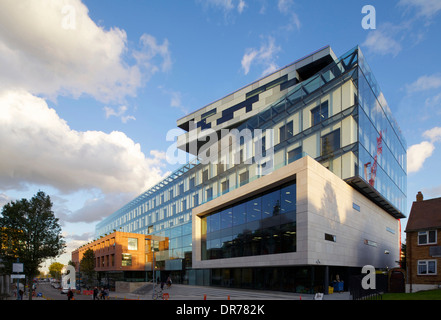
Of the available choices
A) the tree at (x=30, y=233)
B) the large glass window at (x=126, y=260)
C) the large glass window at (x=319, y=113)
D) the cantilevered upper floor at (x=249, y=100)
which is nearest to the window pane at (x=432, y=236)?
the large glass window at (x=319, y=113)

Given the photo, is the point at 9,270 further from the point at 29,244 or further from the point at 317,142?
the point at 317,142

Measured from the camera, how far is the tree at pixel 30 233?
3556 centimetres

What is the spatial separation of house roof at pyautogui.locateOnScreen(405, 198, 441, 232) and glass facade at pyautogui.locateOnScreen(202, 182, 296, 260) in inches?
466

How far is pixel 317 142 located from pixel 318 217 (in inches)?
349

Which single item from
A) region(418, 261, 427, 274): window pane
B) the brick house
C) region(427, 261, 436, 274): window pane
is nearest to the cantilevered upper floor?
the brick house

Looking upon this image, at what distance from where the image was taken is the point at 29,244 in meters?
36.4

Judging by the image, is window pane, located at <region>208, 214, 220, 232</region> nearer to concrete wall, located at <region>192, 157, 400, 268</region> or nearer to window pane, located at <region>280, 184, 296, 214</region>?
concrete wall, located at <region>192, 157, 400, 268</region>

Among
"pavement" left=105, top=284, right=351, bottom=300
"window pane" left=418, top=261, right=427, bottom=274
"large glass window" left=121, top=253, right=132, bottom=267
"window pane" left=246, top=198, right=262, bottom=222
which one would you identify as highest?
"window pane" left=246, top=198, right=262, bottom=222

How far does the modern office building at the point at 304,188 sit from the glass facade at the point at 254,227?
0.12 meters

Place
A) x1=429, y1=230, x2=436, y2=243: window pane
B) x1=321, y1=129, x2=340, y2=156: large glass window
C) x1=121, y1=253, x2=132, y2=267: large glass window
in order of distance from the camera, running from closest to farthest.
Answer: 1. x1=429, y1=230, x2=436, y2=243: window pane
2. x1=321, y1=129, x2=340, y2=156: large glass window
3. x1=121, y1=253, x2=132, y2=267: large glass window

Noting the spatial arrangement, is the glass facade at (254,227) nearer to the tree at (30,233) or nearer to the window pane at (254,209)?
the window pane at (254,209)

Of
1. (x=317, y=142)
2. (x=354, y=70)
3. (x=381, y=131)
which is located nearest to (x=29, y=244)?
(x=317, y=142)

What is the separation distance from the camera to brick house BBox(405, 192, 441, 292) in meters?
30.0

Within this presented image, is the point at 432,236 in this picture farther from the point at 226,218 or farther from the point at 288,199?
the point at 226,218
